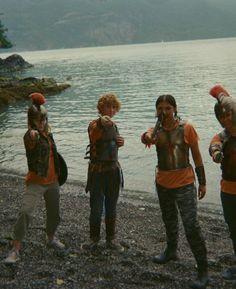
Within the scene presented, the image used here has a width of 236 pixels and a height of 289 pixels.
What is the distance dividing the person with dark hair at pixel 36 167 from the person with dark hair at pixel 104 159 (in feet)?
2.22

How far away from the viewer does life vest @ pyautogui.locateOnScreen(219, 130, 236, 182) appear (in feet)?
21.3

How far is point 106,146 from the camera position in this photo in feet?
26.0

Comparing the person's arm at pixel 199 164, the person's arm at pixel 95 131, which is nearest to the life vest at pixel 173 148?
the person's arm at pixel 199 164

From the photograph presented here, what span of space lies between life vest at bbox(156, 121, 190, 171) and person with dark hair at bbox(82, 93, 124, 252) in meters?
1.14

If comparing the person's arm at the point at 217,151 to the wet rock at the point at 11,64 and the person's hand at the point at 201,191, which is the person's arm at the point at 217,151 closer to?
the person's hand at the point at 201,191

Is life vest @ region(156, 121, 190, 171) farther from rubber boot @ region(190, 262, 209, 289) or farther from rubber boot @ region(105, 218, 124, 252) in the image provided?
rubber boot @ region(105, 218, 124, 252)

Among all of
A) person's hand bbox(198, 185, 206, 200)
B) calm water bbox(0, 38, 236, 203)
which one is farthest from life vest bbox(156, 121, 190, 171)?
calm water bbox(0, 38, 236, 203)

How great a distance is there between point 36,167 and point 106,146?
1.24 meters

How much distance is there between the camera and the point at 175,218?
750 centimetres

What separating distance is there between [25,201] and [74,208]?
5.57 metres

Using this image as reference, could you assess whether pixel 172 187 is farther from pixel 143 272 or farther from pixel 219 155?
pixel 143 272

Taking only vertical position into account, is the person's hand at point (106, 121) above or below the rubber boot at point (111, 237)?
above

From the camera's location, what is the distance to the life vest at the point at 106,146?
786cm

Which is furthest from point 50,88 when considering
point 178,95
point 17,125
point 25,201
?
point 25,201
